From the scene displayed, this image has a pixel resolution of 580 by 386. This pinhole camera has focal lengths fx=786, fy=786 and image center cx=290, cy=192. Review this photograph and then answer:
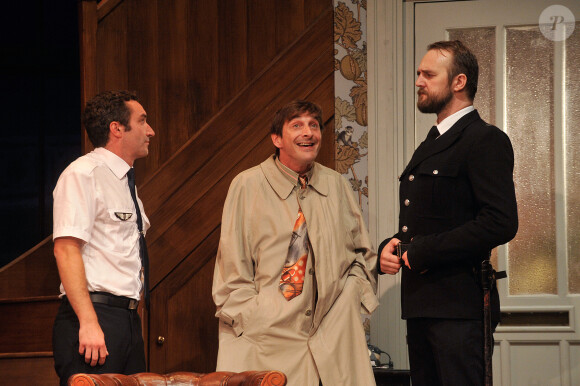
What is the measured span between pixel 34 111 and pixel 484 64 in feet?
12.1

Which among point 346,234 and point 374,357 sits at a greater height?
point 346,234

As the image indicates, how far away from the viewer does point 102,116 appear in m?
3.39

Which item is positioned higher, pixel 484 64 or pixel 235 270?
pixel 484 64

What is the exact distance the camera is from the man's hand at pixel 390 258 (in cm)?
296

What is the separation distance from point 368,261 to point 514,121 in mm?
1315

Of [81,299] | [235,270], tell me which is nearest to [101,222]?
A: [81,299]

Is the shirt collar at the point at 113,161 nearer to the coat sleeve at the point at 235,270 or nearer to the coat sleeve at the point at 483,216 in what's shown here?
the coat sleeve at the point at 235,270

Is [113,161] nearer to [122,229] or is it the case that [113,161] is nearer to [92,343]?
[122,229]

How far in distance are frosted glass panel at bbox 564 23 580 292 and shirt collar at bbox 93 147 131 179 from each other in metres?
2.40

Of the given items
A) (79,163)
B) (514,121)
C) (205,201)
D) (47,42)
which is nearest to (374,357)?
(205,201)

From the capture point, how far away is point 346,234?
12.0 ft

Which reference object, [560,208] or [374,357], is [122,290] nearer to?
[374,357]

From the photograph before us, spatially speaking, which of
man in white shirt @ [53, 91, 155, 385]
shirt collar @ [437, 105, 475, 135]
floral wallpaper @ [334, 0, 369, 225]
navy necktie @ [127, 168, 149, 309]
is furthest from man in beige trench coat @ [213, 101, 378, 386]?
shirt collar @ [437, 105, 475, 135]

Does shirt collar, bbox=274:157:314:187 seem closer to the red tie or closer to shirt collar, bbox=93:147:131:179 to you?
the red tie
